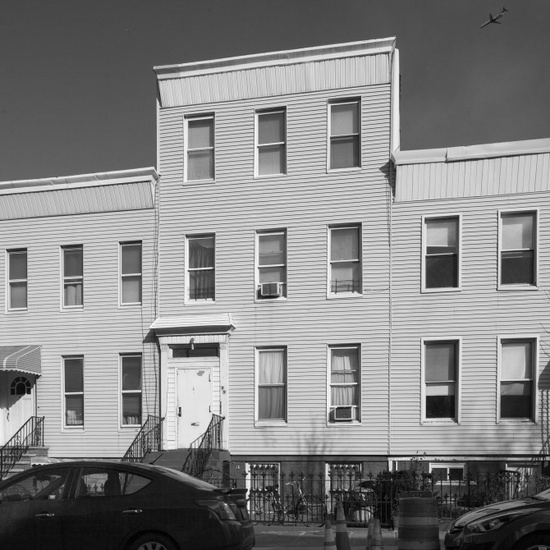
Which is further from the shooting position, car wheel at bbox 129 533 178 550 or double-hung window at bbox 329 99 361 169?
double-hung window at bbox 329 99 361 169

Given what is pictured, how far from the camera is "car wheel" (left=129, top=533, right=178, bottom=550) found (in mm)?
10773

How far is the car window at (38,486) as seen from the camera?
11.2 meters

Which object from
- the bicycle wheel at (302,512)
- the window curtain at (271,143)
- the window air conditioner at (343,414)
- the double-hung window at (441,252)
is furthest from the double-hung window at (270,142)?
the bicycle wheel at (302,512)

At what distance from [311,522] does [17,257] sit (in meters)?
→ 11.7

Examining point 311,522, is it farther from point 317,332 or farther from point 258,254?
point 258,254

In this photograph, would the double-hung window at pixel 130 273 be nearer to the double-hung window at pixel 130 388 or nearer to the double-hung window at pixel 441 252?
the double-hung window at pixel 130 388

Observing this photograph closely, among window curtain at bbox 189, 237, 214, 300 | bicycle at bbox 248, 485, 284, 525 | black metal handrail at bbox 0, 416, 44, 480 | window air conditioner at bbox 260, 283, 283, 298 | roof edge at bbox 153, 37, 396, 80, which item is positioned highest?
roof edge at bbox 153, 37, 396, 80

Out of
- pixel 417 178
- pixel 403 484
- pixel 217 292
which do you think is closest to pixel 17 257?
pixel 217 292

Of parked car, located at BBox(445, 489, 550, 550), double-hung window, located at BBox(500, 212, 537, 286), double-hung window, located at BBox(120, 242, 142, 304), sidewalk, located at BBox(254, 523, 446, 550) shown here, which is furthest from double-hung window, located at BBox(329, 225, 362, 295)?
parked car, located at BBox(445, 489, 550, 550)

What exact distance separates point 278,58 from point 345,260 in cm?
541

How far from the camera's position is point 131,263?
2347cm

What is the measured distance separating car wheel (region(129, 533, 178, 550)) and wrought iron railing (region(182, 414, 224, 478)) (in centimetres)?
885

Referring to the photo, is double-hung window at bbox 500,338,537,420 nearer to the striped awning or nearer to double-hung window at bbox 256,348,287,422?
double-hung window at bbox 256,348,287,422

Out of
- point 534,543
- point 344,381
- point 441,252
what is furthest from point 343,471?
point 534,543
